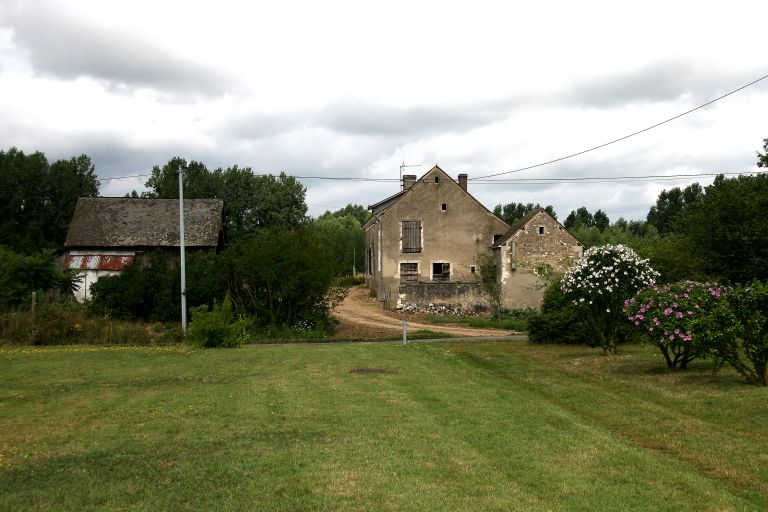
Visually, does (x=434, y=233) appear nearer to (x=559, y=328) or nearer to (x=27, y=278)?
(x=559, y=328)

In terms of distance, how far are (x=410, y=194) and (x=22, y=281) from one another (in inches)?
925

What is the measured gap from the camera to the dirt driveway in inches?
1183

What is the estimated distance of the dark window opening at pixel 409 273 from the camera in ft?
144

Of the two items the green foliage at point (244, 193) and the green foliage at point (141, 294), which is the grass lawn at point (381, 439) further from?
the green foliage at point (244, 193)

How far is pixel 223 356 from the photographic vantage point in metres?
19.7

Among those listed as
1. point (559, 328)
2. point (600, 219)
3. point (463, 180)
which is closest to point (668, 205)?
point (600, 219)

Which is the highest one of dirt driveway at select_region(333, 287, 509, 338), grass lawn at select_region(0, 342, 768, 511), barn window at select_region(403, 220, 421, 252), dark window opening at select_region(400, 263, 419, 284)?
barn window at select_region(403, 220, 421, 252)

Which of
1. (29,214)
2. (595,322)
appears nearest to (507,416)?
(595,322)

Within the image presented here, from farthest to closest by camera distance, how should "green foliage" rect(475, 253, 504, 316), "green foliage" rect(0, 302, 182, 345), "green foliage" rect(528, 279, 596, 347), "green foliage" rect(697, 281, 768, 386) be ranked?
"green foliage" rect(475, 253, 504, 316) < "green foliage" rect(0, 302, 182, 345) < "green foliage" rect(528, 279, 596, 347) < "green foliage" rect(697, 281, 768, 386)

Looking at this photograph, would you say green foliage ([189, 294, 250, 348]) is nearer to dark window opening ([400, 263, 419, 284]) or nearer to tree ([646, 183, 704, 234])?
dark window opening ([400, 263, 419, 284])

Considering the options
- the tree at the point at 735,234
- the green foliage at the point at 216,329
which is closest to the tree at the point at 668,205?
the tree at the point at 735,234

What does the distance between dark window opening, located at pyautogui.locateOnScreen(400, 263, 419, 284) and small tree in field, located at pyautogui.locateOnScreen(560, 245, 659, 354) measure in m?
24.5

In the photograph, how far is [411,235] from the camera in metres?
43.8

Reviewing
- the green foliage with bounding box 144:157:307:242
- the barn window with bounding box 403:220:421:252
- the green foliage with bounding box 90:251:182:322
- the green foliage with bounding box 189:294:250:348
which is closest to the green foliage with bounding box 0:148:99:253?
the green foliage with bounding box 144:157:307:242
